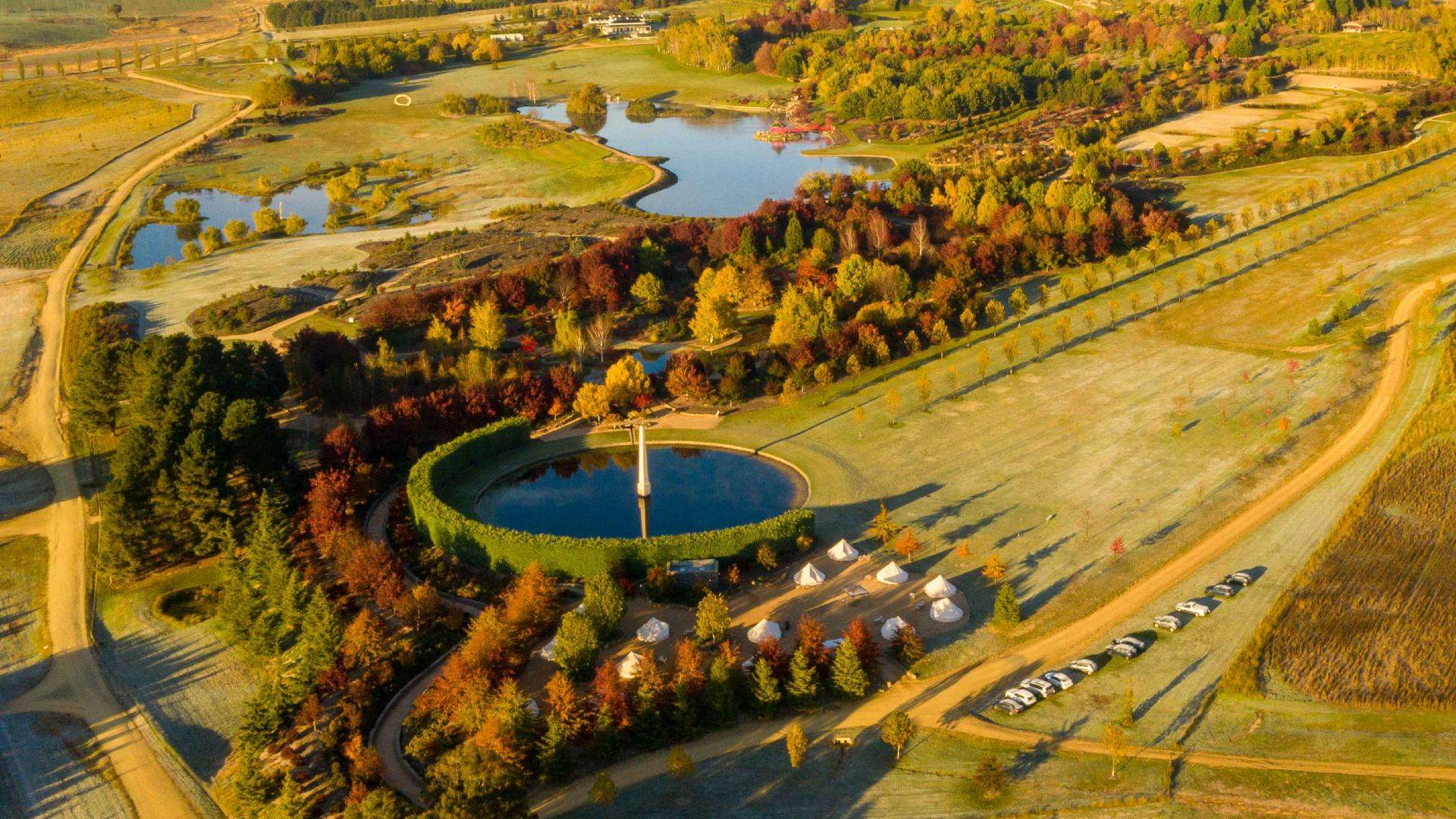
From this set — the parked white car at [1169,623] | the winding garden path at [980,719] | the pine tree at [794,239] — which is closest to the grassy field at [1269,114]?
the pine tree at [794,239]

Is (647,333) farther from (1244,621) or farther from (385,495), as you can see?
(1244,621)

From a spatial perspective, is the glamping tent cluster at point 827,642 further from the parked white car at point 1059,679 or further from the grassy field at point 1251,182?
the grassy field at point 1251,182


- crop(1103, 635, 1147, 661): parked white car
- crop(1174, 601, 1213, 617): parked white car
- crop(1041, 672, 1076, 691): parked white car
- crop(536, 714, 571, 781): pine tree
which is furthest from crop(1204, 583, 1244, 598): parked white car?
crop(536, 714, 571, 781): pine tree

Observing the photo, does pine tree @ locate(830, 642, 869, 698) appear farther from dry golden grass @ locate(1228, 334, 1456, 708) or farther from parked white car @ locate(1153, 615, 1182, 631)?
dry golden grass @ locate(1228, 334, 1456, 708)

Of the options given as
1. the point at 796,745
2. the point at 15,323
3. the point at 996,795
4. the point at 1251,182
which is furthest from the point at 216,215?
the point at 996,795

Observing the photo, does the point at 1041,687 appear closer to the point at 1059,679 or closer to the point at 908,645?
the point at 1059,679

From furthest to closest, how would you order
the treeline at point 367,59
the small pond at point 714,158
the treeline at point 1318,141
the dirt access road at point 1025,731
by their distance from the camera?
1. the treeline at point 367,59
2. the small pond at point 714,158
3. the treeline at point 1318,141
4. the dirt access road at point 1025,731

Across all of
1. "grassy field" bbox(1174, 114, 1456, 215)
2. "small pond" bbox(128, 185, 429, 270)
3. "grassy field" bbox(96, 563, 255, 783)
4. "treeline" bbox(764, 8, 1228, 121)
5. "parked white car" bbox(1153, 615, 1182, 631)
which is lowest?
"grassy field" bbox(96, 563, 255, 783)
